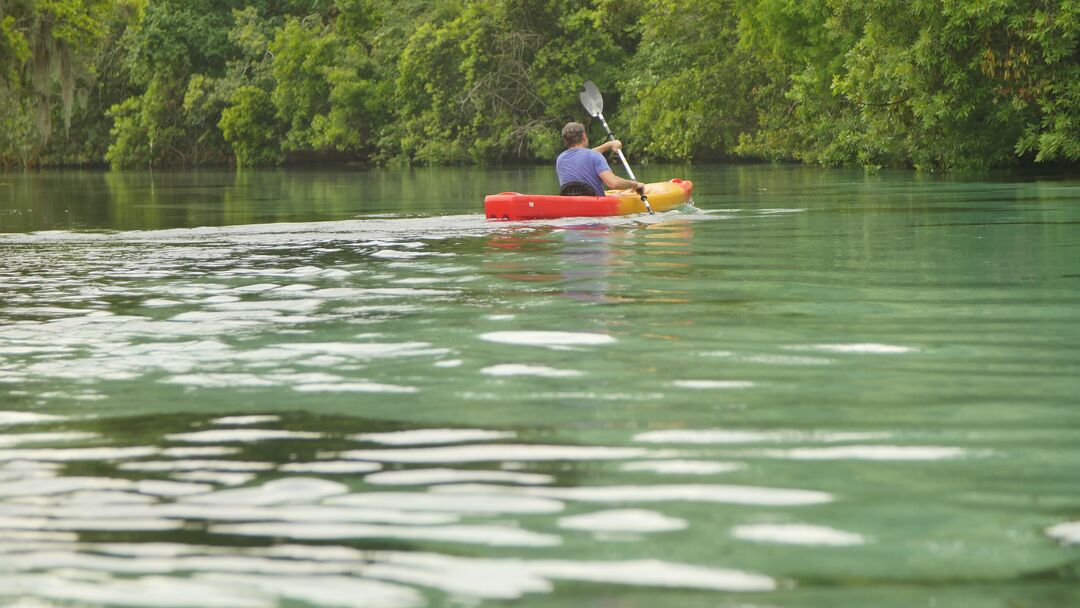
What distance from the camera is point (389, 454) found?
486 cm

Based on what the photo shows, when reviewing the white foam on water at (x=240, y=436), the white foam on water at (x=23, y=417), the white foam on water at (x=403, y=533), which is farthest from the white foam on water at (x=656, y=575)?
the white foam on water at (x=23, y=417)

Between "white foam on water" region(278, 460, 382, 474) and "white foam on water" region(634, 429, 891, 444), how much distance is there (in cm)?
90

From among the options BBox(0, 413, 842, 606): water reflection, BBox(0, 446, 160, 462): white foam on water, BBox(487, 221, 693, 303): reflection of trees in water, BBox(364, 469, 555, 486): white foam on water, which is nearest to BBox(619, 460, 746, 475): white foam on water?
BBox(0, 413, 842, 606): water reflection

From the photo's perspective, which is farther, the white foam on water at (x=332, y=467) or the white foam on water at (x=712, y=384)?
the white foam on water at (x=712, y=384)

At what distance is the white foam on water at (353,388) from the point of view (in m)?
6.14

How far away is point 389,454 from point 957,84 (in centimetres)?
2301

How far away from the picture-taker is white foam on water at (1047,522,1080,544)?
12.2ft

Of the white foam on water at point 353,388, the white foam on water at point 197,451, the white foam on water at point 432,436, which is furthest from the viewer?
the white foam on water at point 353,388

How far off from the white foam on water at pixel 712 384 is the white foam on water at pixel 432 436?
44.6 inches

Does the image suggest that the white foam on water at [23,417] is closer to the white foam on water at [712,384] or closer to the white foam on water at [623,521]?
the white foam on water at [712,384]

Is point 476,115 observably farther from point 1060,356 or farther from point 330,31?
point 1060,356

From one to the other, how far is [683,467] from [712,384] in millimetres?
1512

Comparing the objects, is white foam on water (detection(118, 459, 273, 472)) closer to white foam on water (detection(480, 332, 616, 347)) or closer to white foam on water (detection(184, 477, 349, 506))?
white foam on water (detection(184, 477, 349, 506))

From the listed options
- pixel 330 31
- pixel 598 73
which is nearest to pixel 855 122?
pixel 598 73
